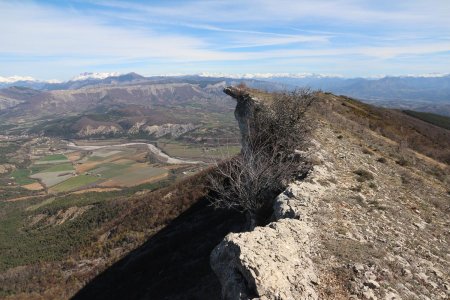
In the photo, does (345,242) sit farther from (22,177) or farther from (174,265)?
(22,177)

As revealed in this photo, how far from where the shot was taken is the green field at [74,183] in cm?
14761

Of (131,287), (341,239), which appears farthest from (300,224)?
(131,287)

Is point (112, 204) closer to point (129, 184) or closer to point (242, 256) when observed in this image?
point (129, 184)

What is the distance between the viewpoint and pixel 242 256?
37.7ft

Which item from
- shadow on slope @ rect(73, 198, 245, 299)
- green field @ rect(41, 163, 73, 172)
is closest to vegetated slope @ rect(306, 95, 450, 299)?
shadow on slope @ rect(73, 198, 245, 299)

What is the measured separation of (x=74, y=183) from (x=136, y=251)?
128m

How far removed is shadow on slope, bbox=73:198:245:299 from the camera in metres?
23.9

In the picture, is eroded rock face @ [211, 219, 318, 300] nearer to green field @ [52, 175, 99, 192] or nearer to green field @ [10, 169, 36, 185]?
green field @ [52, 175, 99, 192]

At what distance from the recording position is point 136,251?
40.0m

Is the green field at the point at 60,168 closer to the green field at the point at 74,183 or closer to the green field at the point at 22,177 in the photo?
the green field at the point at 22,177

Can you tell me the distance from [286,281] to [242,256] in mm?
1593

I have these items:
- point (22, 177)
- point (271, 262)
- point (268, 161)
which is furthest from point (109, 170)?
point (271, 262)

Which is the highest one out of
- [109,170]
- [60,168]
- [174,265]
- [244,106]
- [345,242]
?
[244,106]

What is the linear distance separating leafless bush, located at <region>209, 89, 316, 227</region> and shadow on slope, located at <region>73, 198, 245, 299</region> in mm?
5354
